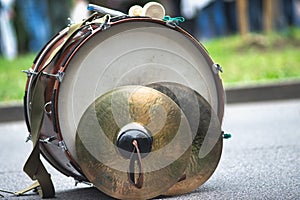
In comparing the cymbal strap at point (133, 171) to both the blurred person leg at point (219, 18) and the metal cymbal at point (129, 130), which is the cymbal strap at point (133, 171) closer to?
the metal cymbal at point (129, 130)

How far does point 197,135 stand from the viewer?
319 cm

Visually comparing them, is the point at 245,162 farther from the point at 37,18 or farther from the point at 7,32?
the point at 7,32

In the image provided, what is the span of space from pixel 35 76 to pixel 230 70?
5.36 metres

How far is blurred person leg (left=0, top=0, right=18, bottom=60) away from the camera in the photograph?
9828 mm

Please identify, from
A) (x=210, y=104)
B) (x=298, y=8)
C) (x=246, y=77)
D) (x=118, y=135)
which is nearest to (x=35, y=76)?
(x=118, y=135)

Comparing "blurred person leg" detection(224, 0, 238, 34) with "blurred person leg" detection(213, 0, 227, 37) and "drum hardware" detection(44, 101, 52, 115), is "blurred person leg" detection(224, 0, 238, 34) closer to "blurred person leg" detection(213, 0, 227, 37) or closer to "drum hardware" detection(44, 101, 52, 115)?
"blurred person leg" detection(213, 0, 227, 37)

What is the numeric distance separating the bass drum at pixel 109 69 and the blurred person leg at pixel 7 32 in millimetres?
6637

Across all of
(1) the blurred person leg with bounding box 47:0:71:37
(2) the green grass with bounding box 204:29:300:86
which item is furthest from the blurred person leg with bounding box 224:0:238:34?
(1) the blurred person leg with bounding box 47:0:71:37

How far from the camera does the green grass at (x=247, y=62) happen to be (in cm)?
804

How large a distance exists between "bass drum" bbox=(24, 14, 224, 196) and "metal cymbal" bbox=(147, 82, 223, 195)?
0.09 m

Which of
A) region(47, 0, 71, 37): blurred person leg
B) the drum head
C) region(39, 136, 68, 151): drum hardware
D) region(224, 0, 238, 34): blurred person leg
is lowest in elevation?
region(224, 0, 238, 34): blurred person leg

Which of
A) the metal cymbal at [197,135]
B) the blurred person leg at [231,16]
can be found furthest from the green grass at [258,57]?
the metal cymbal at [197,135]

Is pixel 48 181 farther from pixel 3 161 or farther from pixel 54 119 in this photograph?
pixel 3 161

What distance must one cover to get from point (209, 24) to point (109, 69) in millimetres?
Result: 7203
